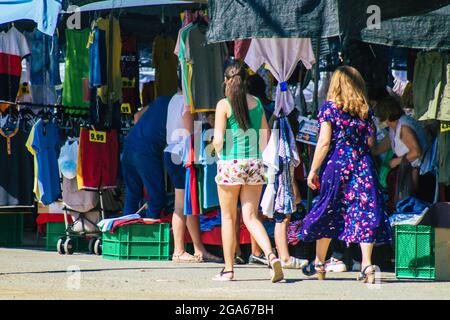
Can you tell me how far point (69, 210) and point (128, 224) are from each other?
149cm

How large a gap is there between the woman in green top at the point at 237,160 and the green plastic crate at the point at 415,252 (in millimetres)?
1339

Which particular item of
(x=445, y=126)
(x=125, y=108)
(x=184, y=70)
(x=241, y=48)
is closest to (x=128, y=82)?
(x=125, y=108)

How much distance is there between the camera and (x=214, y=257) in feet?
41.9

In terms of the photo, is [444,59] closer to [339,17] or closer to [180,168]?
[339,17]

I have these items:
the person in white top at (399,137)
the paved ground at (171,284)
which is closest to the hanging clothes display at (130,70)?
the paved ground at (171,284)

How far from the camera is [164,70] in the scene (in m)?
15.0

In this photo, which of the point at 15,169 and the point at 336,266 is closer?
the point at 336,266

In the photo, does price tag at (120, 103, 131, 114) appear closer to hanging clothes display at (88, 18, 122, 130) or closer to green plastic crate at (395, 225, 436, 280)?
hanging clothes display at (88, 18, 122, 130)

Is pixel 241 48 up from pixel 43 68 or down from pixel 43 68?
up

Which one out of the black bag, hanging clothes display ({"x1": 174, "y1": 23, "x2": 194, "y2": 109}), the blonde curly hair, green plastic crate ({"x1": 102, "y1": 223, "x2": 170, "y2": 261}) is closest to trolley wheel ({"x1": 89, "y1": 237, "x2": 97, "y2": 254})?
green plastic crate ({"x1": 102, "y1": 223, "x2": 170, "y2": 261})

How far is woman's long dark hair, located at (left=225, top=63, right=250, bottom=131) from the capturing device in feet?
34.2

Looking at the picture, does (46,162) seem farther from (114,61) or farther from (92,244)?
(114,61)

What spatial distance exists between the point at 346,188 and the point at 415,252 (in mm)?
1109
